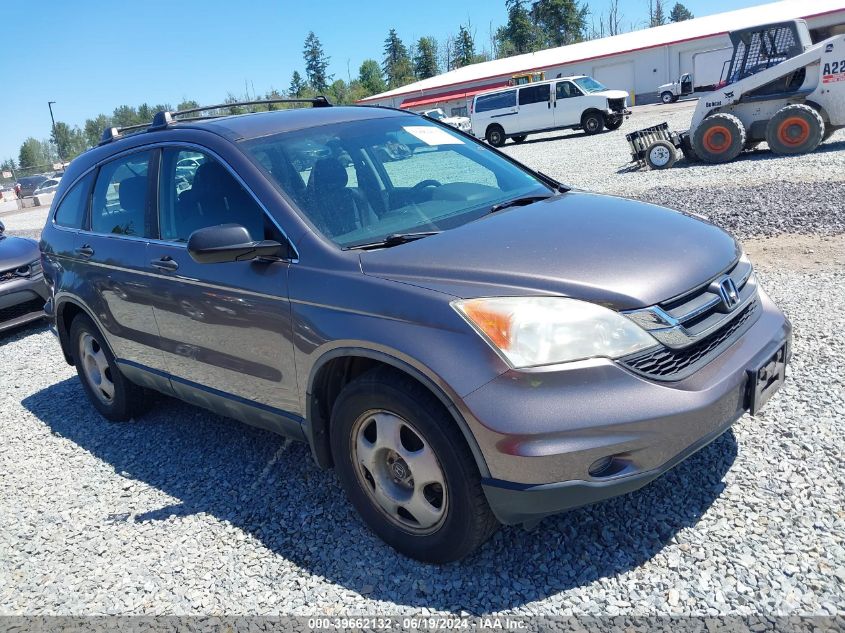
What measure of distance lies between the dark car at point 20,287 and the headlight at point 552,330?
683 centimetres

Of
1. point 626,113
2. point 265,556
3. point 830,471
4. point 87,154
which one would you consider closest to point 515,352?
point 265,556

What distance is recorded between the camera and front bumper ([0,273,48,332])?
7.61 metres

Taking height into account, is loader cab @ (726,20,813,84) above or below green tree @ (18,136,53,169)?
below

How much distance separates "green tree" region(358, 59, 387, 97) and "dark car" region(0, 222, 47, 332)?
3566 inches

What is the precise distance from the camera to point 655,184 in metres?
12.0

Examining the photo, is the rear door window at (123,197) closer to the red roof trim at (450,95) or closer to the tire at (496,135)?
the tire at (496,135)

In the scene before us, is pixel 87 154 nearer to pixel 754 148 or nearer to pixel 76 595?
pixel 76 595

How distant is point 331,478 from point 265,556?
654mm

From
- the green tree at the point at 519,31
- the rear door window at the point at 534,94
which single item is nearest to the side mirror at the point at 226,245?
the rear door window at the point at 534,94

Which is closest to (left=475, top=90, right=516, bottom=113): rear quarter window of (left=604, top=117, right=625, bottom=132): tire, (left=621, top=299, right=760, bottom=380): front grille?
(left=604, top=117, right=625, bottom=132): tire

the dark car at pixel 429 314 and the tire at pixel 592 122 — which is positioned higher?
the tire at pixel 592 122

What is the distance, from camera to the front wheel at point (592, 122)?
84.5 ft

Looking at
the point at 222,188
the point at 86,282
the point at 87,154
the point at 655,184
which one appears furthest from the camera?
the point at 655,184

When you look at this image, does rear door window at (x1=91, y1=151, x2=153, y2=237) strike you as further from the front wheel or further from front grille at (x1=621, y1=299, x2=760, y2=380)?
the front wheel
